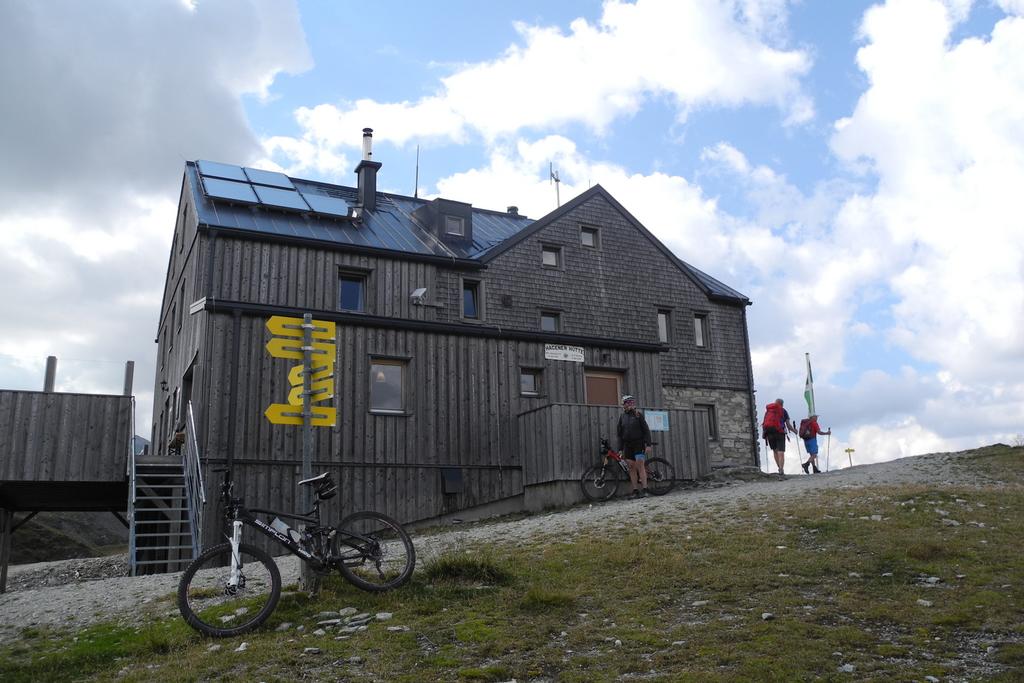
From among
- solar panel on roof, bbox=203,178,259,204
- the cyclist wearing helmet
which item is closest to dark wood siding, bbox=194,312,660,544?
the cyclist wearing helmet

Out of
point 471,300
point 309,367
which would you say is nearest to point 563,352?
point 471,300

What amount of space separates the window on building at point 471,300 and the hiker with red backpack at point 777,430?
7405 mm

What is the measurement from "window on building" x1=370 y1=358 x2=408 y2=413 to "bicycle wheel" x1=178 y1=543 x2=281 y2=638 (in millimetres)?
11786

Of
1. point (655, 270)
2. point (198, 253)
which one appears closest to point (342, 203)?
point (198, 253)

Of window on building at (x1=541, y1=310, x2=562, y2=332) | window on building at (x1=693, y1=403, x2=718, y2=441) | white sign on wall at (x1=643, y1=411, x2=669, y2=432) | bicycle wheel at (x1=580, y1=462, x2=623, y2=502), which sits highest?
window on building at (x1=541, y1=310, x2=562, y2=332)

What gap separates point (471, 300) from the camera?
24781 mm

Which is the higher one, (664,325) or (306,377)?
(664,325)

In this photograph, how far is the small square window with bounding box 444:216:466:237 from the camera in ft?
87.4

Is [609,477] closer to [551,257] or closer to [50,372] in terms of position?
[551,257]

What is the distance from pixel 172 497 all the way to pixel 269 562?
1022 cm

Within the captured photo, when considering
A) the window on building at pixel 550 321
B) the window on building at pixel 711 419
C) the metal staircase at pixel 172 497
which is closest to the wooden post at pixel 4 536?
the metal staircase at pixel 172 497

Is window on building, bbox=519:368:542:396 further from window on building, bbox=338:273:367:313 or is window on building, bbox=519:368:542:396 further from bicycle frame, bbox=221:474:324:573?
bicycle frame, bbox=221:474:324:573

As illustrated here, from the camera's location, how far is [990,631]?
8.19 metres

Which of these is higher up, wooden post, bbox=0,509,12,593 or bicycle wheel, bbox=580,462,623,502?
bicycle wheel, bbox=580,462,623,502
